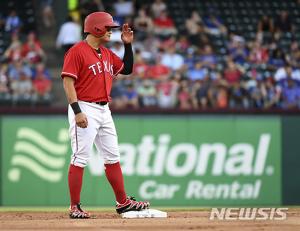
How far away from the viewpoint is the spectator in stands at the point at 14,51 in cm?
1489

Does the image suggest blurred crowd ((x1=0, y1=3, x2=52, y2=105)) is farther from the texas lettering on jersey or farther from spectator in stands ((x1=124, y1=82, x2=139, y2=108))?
the texas lettering on jersey

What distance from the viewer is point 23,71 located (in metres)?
14.4

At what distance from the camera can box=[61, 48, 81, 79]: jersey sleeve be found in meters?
7.95

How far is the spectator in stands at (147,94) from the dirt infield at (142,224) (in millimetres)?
5536

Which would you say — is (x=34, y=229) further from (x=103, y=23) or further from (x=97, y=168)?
(x=97, y=168)

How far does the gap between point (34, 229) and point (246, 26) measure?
1024cm

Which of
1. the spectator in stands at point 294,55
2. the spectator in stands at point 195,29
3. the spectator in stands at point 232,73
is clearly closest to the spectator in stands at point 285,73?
the spectator in stands at point 294,55

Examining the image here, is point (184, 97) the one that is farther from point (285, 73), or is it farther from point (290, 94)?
point (285, 73)

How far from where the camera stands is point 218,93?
46.3 feet

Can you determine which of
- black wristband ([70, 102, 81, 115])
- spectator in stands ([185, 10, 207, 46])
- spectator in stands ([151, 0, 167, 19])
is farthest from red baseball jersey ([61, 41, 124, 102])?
spectator in stands ([151, 0, 167, 19])

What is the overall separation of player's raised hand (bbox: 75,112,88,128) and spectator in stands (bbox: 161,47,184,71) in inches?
280

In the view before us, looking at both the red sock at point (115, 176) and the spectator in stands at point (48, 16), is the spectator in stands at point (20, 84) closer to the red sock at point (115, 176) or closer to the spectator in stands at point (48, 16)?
the spectator in stands at point (48, 16)

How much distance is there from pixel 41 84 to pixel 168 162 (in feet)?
8.58

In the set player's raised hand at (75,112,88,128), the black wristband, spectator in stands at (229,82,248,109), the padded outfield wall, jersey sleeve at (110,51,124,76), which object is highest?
jersey sleeve at (110,51,124,76)
